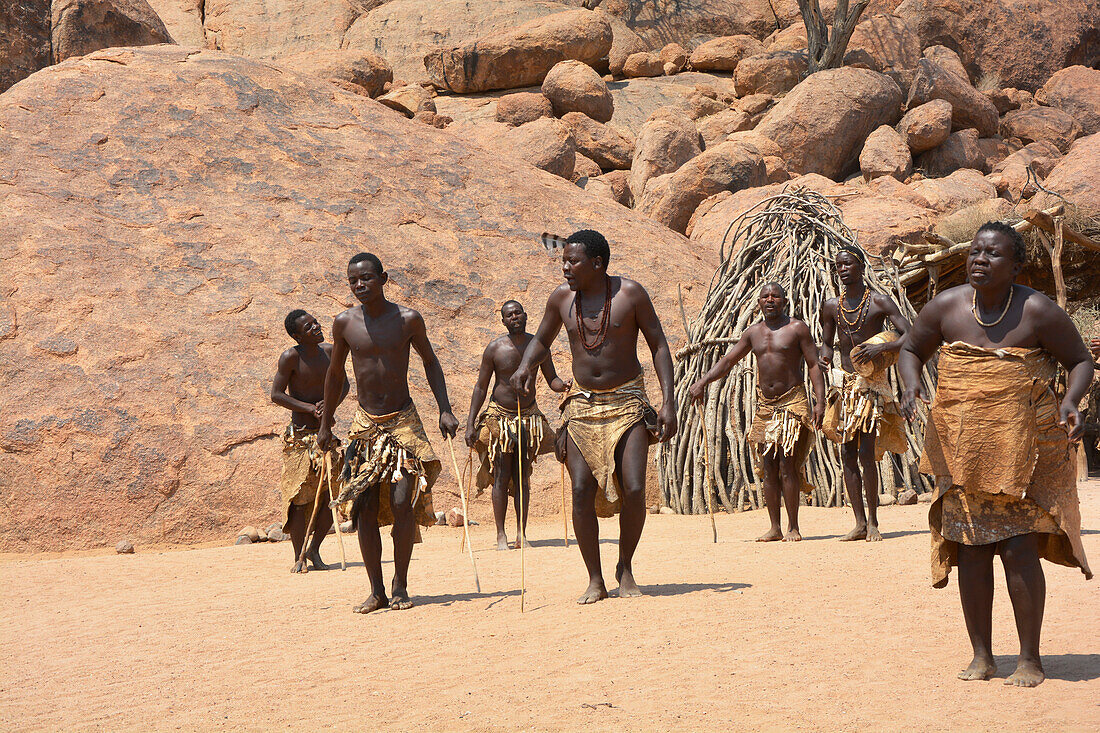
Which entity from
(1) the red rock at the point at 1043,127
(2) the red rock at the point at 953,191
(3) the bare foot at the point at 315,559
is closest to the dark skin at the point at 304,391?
(3) the bare foot at the point at 315,559

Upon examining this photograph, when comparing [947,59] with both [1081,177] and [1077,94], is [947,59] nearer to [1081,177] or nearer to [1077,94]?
[1077,94]

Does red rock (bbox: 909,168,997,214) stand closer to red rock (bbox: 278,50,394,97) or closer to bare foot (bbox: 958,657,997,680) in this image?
red rock (bbox: 278,50,394,97)

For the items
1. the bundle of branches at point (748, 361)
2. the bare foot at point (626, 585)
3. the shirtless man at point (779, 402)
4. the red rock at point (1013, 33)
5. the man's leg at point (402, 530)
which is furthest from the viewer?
the red rock at point (1013, 33)

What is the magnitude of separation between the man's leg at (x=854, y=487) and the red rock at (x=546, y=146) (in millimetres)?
10998

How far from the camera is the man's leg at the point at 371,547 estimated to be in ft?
15.6

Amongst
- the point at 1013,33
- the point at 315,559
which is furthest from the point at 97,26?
the point at 1013,33

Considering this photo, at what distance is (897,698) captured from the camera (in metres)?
3.12

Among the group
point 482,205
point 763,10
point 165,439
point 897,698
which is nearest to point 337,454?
point 165,439

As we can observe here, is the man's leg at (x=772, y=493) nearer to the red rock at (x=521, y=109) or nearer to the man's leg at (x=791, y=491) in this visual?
the man's leg at (x=791, y=491)

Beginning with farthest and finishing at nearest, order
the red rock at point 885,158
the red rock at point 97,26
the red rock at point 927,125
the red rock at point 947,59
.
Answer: the red rock at point 947,59 < the red rock at point 927,125 < the red rock at point 885,158 < the red rock at point 97,26

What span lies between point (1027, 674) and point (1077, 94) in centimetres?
2259

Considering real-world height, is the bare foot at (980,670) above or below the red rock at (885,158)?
below

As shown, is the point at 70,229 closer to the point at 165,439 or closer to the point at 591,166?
the point at 165,439

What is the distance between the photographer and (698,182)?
1642cm
